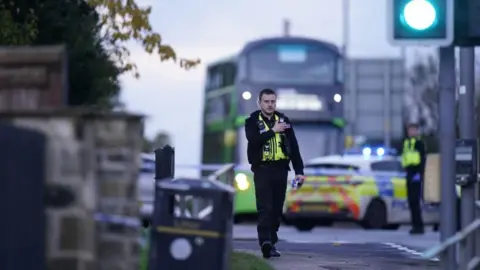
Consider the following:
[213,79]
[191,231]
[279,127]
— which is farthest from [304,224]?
[191,231]

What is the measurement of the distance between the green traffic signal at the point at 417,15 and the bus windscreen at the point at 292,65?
2362 cm

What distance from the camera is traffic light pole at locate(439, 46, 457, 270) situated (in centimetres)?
949

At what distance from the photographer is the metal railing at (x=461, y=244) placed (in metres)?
8.63

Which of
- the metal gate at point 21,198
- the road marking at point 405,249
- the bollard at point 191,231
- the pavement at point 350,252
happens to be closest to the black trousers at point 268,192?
the pavement at point 350,252

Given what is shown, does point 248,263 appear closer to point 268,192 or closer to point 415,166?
point 268,192

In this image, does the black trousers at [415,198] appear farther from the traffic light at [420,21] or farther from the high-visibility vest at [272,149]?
the traffic light at [420,21]

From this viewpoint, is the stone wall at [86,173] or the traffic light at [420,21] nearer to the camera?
the stone wall at [86,173]

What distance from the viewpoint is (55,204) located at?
27.2ft

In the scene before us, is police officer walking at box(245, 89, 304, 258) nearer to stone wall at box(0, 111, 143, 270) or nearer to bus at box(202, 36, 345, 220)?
stone wall at box(0, 111, 143, 270)

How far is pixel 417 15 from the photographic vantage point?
9352 mm

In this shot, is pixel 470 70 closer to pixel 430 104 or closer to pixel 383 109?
pixel 383 109

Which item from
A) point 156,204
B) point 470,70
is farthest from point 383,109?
point 156,204

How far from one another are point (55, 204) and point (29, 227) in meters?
0.30

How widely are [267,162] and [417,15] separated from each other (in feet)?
14.2
